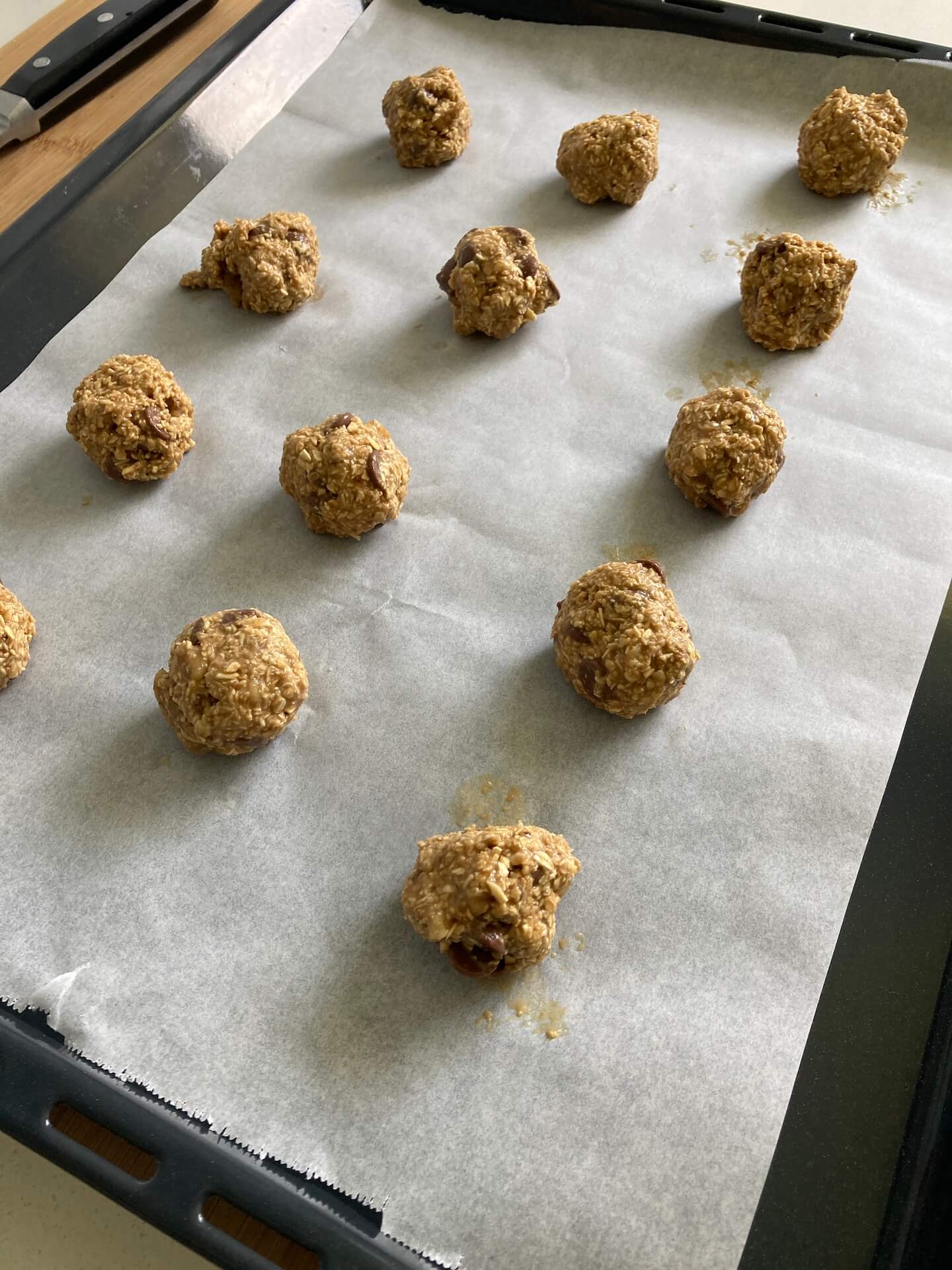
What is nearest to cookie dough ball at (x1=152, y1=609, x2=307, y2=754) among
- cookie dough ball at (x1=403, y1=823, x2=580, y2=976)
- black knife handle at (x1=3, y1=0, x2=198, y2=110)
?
cookie dough ball at (x1=403, y1=823, x2=580, y2=976)

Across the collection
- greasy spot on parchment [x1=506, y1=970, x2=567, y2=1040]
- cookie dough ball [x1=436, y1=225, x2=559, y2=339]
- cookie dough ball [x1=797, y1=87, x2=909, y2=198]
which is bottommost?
greasy spot on parchment [x1=506, y1=970, x2=567, y2=1040]

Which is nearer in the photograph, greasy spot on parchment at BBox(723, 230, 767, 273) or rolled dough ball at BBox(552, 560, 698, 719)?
rolled dough ball at BBox(552, 560, 698, 719)

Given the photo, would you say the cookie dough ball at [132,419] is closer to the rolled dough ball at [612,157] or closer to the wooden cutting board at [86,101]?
the wooden cutting board at [86,101]

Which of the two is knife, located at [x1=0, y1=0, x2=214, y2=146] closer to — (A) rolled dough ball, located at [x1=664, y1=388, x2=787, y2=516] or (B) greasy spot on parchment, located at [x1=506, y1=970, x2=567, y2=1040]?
(A) rolled dough ball, located at [x1=664, y1=388, x2=787, y2=516]

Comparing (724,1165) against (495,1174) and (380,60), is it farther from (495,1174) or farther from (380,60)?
(380,60)

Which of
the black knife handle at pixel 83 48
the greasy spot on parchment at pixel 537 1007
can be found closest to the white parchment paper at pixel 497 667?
the greasy spot on parchment at pixel 537 1007
